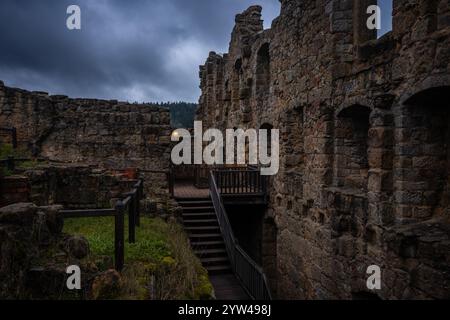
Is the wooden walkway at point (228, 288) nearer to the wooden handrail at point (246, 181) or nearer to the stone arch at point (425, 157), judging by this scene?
the stone arch at point (425, 157)

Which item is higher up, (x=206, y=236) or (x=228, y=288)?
(x=206, y=236)

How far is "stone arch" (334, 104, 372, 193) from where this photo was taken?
7926mm

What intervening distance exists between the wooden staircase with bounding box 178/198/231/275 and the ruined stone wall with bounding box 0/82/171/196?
147 centimetres

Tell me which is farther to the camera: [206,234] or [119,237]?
[206,234]

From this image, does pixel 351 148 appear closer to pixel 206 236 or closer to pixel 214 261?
pixel 214 261

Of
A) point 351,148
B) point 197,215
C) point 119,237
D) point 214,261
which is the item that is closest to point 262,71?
point 197,215

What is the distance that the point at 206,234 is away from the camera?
33.7 ft

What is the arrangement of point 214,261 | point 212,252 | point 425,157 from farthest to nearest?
1. point 212,252
2. point 214,261
3. point 425,157

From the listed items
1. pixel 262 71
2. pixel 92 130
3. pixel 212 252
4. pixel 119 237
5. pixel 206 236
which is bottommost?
pixel 212 252

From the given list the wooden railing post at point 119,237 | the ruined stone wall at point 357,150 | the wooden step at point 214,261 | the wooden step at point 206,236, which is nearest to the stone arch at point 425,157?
the ruined stone wall at point 357,150

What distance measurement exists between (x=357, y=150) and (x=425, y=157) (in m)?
2.08
